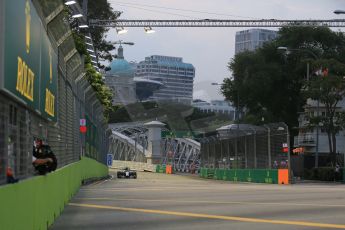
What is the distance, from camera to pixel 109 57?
6103cm

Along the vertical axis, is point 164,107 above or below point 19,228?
above

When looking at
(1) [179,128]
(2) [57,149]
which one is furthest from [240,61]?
(2) [57,149]

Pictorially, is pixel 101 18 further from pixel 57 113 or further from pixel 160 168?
pixel 57 113

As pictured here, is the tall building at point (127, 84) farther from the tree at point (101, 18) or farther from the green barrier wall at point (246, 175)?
the green barrier wall at point (246, 175)

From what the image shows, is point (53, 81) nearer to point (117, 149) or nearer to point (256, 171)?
point (256, 171)

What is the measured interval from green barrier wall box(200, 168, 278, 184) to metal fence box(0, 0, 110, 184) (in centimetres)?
1888

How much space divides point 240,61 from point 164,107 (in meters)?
39.0

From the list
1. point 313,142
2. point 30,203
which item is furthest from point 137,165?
point 30,203

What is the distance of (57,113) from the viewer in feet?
49.0

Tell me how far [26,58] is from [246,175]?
41.2m

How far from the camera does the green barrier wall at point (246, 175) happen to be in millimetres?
42934

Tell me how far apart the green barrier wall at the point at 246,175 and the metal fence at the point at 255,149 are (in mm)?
411

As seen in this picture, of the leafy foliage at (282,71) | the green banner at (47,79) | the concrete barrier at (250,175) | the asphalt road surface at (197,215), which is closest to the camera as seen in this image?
the green banner at (47,79)

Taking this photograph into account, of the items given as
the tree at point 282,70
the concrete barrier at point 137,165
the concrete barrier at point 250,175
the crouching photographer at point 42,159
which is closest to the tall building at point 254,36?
the concrete barrier at point 137,165
